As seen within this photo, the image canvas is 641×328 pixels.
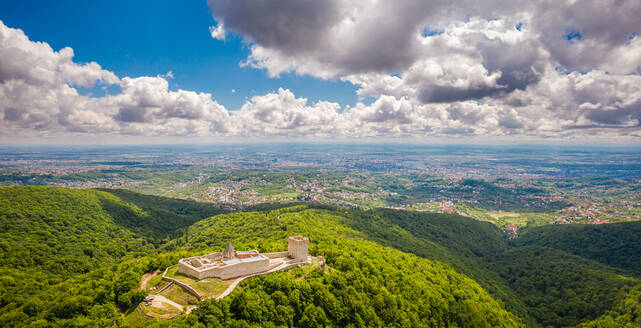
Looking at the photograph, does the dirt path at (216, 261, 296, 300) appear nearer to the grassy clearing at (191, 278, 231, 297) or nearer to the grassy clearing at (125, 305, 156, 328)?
the grassy clearing at (191, 278, 231, 297)

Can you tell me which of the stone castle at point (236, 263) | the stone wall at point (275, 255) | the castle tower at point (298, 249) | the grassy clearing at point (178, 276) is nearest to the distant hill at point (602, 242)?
the castle tower at point (298, 249)

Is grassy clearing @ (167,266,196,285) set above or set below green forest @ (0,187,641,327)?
above

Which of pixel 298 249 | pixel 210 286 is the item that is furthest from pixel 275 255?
pixel 210 286

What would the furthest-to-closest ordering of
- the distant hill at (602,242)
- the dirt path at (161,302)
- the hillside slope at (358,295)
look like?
1. the distant hill at (602,242)
2. the hillside slope at (358,295)
3. the dirt path at (161,302)

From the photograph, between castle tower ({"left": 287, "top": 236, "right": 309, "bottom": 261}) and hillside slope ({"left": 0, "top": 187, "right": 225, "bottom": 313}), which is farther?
hillside slope ({"left": 0, "top": 187, "right": 225, "bottom": 313})

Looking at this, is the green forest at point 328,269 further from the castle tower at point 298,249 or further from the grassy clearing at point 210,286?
the castle tower at point 298,249

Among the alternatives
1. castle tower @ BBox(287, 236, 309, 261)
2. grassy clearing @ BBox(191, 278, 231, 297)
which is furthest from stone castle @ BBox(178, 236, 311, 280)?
grassy clearing @ BBox(191, 278, 231, 297)
